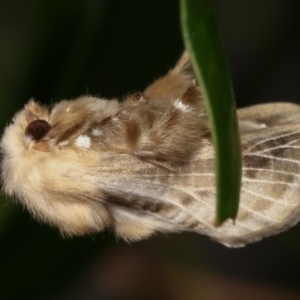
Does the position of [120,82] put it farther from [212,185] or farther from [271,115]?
[212,185]

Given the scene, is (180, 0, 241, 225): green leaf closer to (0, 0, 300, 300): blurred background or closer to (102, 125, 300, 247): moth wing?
(102, 125, 300, 247): moth wing

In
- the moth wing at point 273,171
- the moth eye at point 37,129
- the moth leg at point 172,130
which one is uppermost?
the moth eye at point 37,129

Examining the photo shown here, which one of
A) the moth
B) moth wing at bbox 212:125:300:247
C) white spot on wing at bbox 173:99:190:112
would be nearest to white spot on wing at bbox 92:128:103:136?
the moth

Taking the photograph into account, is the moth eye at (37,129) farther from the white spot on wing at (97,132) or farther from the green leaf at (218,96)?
the green leaf at (218,96)

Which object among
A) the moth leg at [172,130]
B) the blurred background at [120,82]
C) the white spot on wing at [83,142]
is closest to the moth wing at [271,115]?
the moth leg at [172,130]

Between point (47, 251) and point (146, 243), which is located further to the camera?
point (146, 243)

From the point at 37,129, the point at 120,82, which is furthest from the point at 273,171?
the point at 120,82

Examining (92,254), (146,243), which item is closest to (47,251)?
(92,254)

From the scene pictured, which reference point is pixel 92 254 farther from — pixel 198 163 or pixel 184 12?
pixel 184 12
